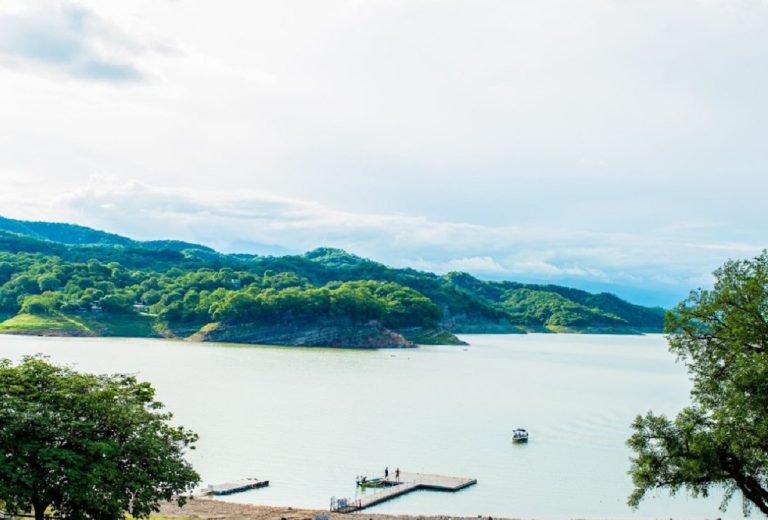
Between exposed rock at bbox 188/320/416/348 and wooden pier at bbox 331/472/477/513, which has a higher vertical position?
exposed rock at bbox 188/320/416/348

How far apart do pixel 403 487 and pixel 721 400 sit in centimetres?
2340

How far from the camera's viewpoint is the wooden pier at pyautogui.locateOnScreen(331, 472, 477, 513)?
132ft

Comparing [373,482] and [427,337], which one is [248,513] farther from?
[427,337]

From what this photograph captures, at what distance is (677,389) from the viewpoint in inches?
4262

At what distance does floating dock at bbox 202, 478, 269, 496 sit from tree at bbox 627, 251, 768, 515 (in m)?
24.5

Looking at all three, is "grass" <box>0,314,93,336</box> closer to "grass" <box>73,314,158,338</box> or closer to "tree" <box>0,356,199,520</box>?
"grass" <box>73,314,158,338</box>

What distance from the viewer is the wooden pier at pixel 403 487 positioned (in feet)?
132

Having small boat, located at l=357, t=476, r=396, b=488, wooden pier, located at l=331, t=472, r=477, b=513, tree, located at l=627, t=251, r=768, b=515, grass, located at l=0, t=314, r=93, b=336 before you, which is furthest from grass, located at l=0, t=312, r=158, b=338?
tree, located at l=627, t=251, r=768, b=515

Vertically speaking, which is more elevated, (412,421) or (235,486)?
(412,421)

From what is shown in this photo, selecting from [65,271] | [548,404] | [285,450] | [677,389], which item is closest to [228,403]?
[285,450]

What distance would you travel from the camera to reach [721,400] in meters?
26.7

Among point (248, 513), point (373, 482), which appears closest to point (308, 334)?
point (373, 482)

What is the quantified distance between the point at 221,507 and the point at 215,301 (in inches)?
5468

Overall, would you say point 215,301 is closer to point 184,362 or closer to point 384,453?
point 184,362
